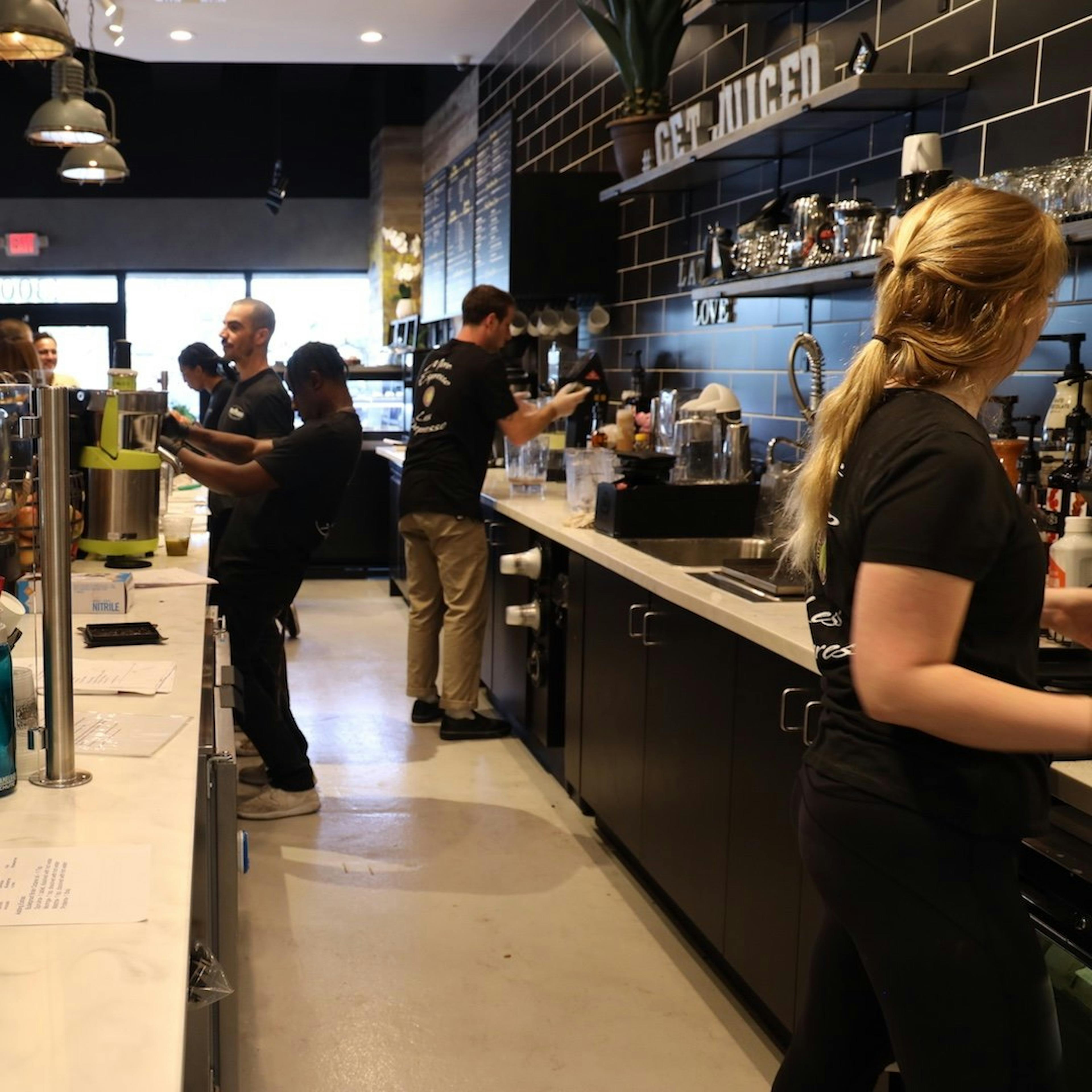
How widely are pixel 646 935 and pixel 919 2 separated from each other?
2493 millimetres

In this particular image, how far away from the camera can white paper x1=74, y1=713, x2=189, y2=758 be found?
1811mm

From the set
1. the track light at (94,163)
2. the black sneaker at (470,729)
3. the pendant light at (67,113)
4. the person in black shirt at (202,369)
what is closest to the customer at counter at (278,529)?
the black sneaker at (470,729)

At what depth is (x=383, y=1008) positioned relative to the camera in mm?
2881

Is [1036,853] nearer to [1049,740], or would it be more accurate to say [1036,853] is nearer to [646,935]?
[1049,740]

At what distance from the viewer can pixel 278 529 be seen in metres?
3.92

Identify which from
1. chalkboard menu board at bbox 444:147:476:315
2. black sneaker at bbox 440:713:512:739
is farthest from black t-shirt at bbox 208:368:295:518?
chalkboard menu board at bbox 444:147:476:315

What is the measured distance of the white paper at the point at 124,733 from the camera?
71.3 inches

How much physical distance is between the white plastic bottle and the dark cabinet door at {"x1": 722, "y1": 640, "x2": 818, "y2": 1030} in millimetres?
472

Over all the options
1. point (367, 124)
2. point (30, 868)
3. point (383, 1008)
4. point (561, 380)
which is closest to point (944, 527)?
point (30, 868)

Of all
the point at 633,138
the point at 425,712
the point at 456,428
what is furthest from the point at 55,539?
the point at 633,138

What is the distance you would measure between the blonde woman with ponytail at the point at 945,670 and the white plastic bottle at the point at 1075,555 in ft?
2.06

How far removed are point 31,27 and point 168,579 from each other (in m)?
1.54

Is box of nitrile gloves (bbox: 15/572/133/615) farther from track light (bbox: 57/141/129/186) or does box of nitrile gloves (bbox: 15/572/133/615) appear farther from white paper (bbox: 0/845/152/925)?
track light (bbox: 57/141/129/186)

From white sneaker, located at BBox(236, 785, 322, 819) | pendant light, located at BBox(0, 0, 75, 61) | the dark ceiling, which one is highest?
the dark ceiling
